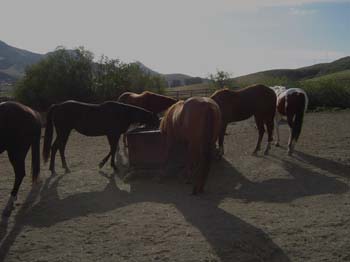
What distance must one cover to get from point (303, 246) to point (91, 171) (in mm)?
5033

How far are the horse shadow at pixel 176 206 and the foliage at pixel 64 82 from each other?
16635 mm

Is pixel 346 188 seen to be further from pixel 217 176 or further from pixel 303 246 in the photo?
pixel 303 246

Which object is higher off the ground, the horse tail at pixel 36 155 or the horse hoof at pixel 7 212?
the horse tail at pixel 36 155

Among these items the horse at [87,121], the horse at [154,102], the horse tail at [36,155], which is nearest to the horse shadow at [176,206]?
the horse tail at [36,155]

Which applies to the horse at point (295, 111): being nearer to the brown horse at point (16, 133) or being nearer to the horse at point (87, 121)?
the horse at point (87, 121)

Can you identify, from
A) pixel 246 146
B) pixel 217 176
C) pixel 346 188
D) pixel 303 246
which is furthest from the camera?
pixel 246 146

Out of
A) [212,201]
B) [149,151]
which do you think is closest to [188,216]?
[212,201]

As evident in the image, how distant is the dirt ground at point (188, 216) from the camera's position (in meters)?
4.07

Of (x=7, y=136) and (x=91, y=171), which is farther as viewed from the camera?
(x=91, y=171)

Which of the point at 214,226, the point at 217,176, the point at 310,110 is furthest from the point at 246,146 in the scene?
the point at 310,110

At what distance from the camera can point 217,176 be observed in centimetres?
752

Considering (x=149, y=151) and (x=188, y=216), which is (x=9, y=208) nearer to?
(x=188, y=216)

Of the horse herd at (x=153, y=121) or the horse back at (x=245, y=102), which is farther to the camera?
the horse back at (x=245, y=102)

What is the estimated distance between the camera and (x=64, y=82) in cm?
2314
